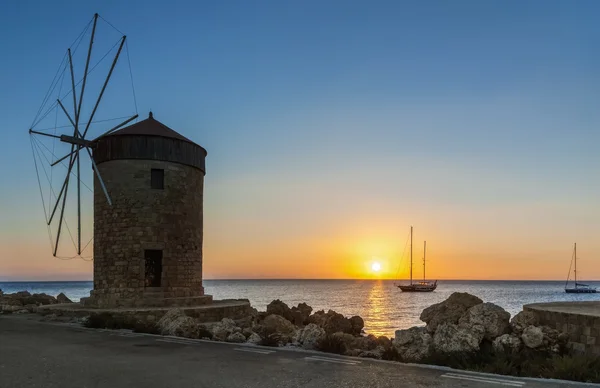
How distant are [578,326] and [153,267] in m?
16.8

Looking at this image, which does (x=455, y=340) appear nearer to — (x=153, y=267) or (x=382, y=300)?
(x=153, y=267)

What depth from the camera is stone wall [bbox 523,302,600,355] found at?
10.5 m

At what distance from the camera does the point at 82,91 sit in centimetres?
2395

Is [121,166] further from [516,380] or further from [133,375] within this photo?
[516,380]

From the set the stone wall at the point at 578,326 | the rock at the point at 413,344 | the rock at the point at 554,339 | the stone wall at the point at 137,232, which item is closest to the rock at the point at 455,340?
the rock at the point at 413,344

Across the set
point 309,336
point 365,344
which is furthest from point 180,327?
point 365,344

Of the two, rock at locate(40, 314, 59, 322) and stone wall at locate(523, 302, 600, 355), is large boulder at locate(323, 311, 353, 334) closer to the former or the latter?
rock at locate(40, 314, 59, 322)

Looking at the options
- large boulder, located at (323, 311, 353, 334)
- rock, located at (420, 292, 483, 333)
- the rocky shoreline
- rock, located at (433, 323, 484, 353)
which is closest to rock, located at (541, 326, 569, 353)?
the rocky shoreline

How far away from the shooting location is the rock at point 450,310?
44.8 ft

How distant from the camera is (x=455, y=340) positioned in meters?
10.7

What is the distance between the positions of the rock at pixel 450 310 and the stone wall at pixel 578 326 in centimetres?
232

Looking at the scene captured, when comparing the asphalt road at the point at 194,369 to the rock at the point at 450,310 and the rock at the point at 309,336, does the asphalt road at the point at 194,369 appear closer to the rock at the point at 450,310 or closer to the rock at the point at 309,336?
the rock at the point at 309,336

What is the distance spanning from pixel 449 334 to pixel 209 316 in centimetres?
1125

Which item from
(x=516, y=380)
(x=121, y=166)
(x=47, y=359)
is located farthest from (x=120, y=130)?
(x=516, y=380)
